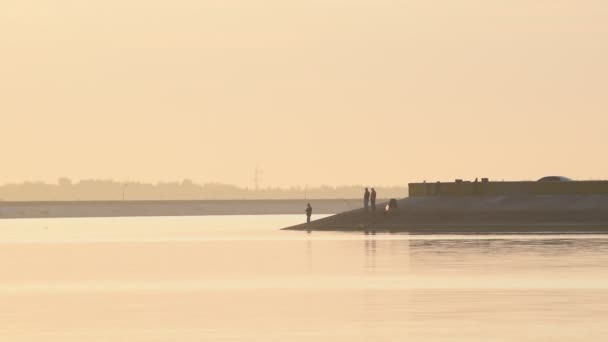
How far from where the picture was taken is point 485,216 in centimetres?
10562

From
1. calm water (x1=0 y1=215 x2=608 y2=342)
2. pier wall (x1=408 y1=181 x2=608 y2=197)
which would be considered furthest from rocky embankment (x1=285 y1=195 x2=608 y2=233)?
calm water (x1=0 y1=215 x2=608 y2=342)

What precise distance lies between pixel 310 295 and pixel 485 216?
2719 inches

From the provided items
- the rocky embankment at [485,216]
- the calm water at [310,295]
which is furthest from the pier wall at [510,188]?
the calm water at [310,295]

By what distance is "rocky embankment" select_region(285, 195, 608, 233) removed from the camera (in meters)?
99.4

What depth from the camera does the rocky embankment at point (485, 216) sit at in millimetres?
99438

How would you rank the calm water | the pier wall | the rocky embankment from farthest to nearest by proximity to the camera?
the pier wall
the rocky embankment
the calm water

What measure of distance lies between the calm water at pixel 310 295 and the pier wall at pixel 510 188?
159 feet

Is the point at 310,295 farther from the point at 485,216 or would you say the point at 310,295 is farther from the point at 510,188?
the point at 510,188

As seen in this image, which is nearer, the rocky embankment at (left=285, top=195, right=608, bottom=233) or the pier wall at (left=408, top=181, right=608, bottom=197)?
the rocky embankment at (left=285, top=195, right=608, bottom=233)

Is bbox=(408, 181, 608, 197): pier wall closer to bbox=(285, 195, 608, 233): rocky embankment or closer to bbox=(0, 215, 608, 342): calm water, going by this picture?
bbox=(285, 195, 608, 233): rocky embankment

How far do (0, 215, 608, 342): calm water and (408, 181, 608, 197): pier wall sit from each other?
159 ft

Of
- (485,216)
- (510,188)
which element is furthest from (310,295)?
(510,188)

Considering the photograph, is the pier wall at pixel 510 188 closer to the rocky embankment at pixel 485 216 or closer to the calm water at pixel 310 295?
the rocky embankment at pixel 485 216

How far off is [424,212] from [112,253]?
45857mm
